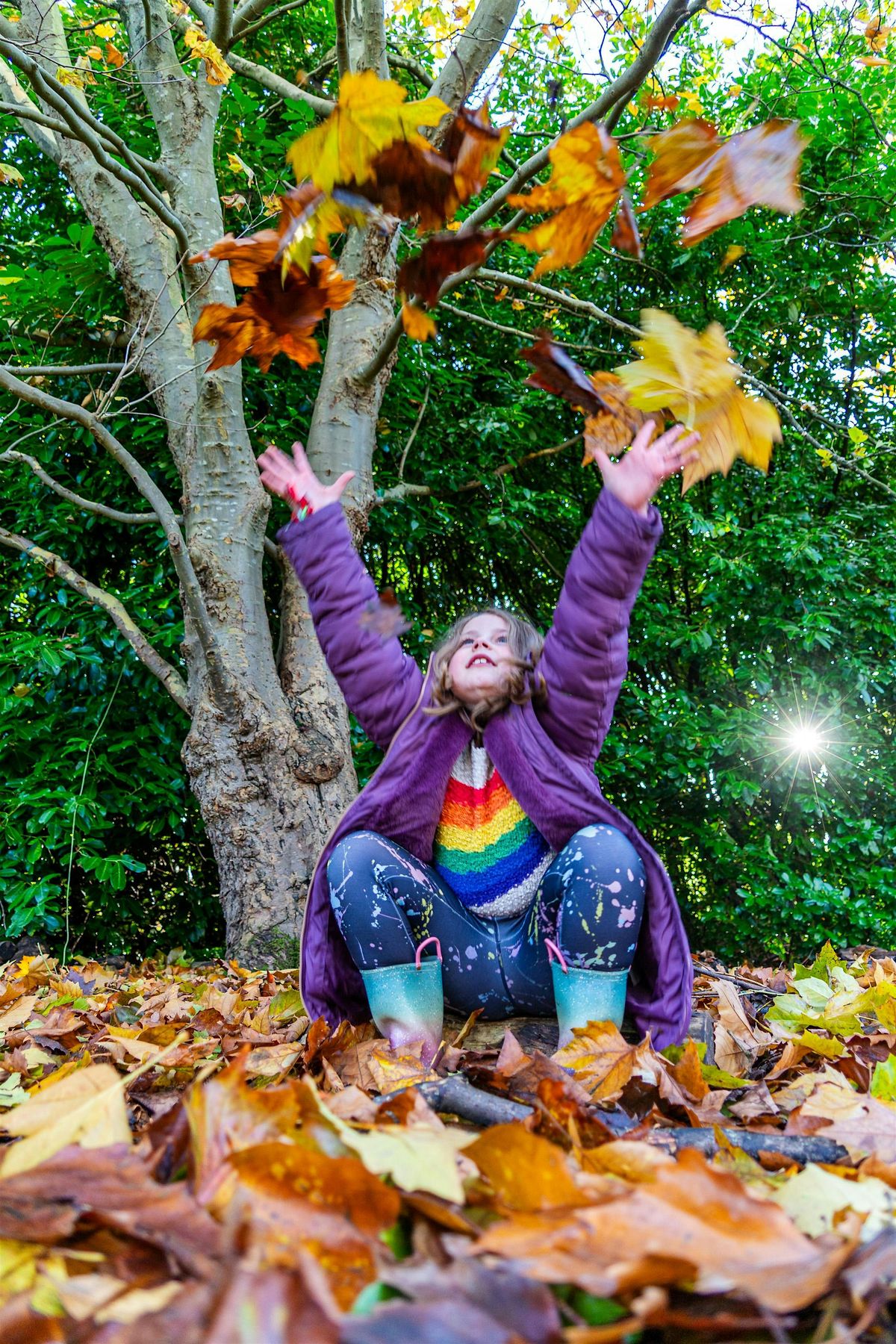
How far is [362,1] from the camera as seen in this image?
316 centimetres

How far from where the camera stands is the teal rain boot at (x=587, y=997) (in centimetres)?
156

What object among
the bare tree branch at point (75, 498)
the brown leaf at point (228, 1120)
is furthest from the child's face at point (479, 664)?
the bare tree branch at point (75, 498)

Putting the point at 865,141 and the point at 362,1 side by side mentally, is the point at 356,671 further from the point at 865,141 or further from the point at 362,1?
the point at 865,141

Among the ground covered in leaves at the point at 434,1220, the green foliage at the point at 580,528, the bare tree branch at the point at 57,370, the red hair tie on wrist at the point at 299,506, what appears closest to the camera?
the ground covered in leaves at the point at 434,1220

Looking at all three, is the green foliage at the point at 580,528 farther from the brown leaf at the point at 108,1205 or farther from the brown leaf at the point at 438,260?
the brown leaf at the point at 108,1205

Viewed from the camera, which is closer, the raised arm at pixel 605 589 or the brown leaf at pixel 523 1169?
the brown leaf at pixel 523 1169

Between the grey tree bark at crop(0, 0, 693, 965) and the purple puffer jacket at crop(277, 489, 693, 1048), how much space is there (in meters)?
1.21

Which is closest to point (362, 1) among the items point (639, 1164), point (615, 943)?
point (615, 943)

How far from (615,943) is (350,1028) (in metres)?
0.53

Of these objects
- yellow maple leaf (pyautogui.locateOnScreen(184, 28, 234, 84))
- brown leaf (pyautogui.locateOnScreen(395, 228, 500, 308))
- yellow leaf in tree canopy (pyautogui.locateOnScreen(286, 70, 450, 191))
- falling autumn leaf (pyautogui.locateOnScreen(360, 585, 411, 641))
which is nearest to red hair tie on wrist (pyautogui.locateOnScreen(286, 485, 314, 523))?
falling autumn leaf (pyautogui.locateOnScreen(360, 585, 411, 641))

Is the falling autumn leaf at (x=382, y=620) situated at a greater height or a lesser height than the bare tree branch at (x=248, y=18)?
lesser

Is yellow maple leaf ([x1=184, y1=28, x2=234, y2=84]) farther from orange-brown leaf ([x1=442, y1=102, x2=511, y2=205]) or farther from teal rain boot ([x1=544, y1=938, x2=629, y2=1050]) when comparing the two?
teal rain boot ([x1=544, y1=938, x2=629, y2=1050])

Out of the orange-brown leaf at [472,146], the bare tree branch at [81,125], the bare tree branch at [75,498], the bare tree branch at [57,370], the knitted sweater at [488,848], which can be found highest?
the bare tree branch at [81,125]

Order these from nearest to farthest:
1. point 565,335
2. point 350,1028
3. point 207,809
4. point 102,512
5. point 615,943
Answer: point 615,943, point 350,1028, point 207,809, point 102,512, point 565,335
